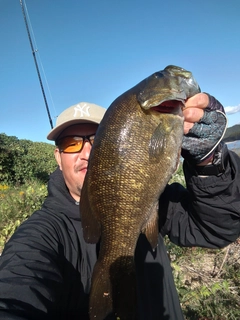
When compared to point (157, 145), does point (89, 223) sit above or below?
below

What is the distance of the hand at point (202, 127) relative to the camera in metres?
1.90

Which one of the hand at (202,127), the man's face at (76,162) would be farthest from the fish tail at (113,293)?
the man's face at (76,162)

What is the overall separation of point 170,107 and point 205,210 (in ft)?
2.96

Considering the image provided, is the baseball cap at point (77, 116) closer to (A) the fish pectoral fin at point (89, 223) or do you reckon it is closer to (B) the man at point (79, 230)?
(B) the man at point (79, 230)

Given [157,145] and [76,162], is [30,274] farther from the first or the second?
[76,162]

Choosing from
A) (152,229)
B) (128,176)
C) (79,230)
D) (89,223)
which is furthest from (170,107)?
(79,230)

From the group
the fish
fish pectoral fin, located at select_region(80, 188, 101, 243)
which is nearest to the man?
the fish

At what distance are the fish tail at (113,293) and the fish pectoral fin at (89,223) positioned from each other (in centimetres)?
20

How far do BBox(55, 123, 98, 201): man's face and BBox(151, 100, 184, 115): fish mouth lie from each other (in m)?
1.01

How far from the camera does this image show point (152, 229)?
194 centimetres

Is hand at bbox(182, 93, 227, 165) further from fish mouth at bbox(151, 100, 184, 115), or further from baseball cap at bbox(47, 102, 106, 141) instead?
baseball cap at bbox(47, 102, 106, 141)

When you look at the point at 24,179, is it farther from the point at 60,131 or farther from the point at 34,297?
the point at 34,297

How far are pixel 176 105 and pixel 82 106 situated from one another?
1.26 metres

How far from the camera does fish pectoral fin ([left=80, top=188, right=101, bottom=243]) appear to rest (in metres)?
1.90
